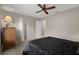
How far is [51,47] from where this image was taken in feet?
4.25

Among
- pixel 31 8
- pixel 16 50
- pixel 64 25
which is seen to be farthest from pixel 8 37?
pixel 64 25

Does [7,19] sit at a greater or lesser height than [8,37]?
greater

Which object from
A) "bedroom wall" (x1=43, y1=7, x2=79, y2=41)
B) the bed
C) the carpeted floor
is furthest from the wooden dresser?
"bedroom wall" (x1=43, y1=7, x2=79, y2=41)

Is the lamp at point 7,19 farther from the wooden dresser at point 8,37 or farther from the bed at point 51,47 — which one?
the bed at point 51,47

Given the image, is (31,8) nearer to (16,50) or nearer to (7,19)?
(7,19)

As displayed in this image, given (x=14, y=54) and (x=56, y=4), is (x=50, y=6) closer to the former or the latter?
(x=56, y=4)

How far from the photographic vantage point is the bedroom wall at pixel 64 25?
1278mm

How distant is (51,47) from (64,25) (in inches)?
12.1

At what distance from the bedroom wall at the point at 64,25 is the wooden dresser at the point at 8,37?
0.40 metres

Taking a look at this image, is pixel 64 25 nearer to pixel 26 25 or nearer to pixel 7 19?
pixel 26 25

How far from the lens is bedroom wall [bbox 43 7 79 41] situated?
1278 mm

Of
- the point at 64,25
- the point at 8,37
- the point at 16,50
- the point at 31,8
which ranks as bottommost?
the point at 16,50

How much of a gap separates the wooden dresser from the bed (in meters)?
0.18

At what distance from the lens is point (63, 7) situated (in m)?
1.28
